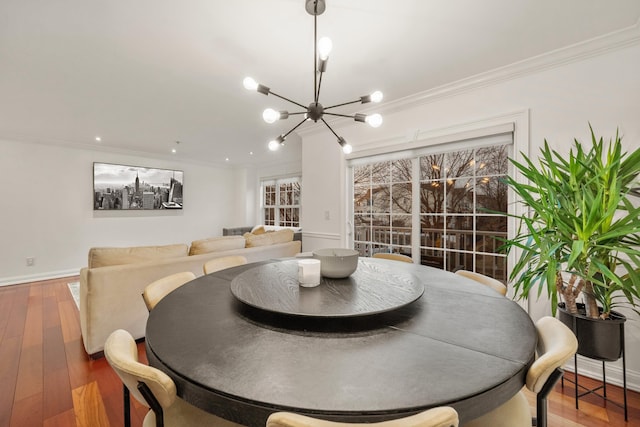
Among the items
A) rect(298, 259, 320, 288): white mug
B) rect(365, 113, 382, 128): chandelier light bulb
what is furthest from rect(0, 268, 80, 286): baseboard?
rect(365, 113, 382, 128): chandelier light bulb

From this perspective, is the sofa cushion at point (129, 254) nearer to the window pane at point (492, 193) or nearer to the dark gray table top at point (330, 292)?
the dark gray table top at point (330, 292)

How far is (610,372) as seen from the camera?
1.99 metres

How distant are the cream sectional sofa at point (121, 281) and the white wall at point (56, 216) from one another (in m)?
3.44

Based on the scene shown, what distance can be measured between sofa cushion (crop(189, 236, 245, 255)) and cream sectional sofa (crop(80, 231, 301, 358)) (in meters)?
0.01

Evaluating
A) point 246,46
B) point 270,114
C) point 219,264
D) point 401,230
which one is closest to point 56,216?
point 219,264

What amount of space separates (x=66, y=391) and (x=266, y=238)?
7.33ft

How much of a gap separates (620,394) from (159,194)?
7.14 meters

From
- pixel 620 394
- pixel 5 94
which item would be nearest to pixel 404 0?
pixel 620 394

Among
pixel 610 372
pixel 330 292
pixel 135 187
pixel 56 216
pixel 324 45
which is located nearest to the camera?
pixel 330 292

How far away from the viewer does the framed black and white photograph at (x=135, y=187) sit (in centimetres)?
521

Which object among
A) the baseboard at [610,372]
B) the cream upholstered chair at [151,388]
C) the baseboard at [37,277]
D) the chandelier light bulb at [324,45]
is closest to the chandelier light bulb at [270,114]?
the chandelier light bulb at [324,45]

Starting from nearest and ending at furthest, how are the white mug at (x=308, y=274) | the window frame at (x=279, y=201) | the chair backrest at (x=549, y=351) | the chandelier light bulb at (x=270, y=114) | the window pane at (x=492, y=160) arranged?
the chair backrest at (x=549, y=351)
the white mug at (x=308, y=274)
the chandelier light bulb at (x=270, y=114)
the window pane at (x=492, y=160)
the window frame at (x=279, y=201)

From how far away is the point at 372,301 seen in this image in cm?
114

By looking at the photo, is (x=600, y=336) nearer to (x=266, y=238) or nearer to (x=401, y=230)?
(x=401, y=230)
